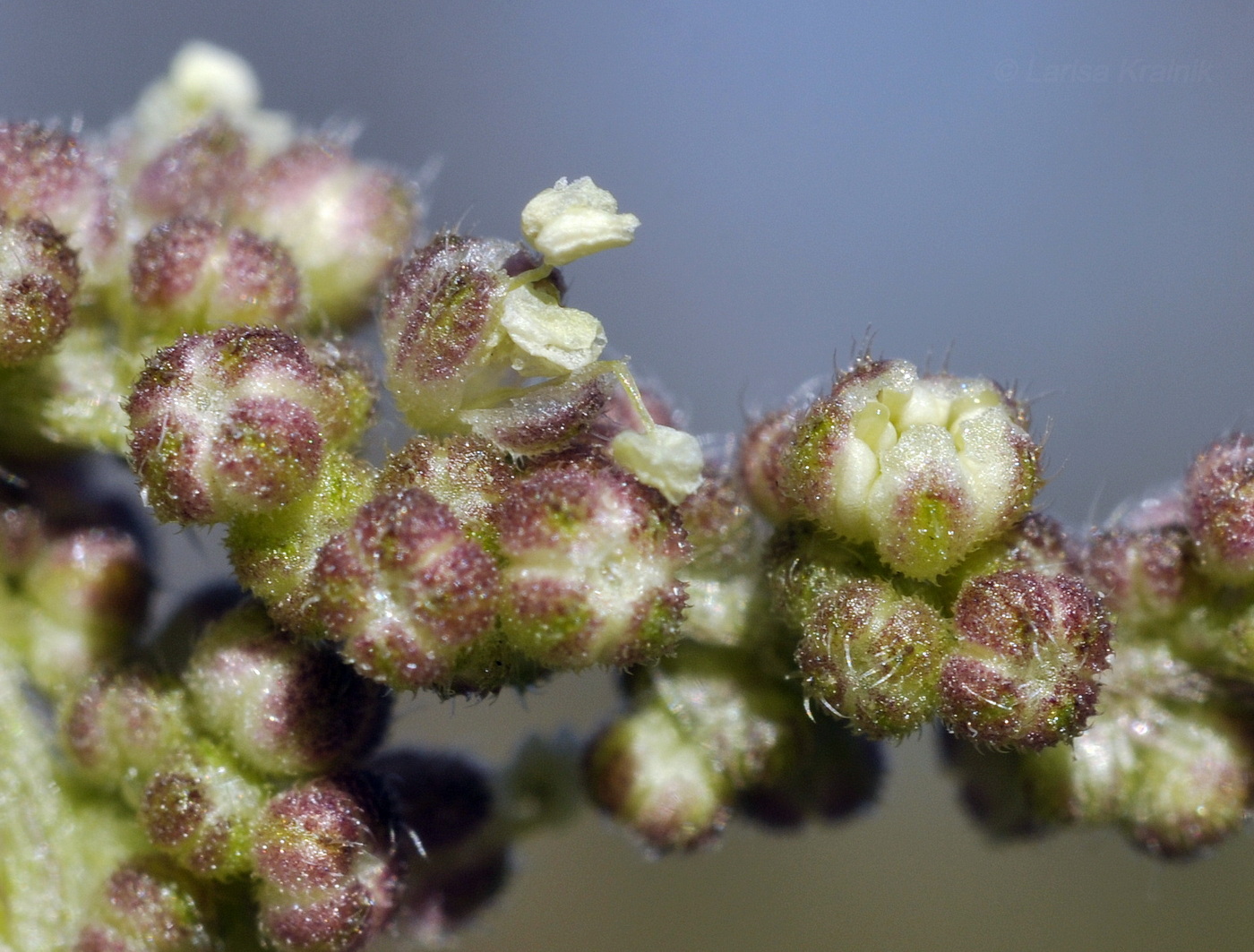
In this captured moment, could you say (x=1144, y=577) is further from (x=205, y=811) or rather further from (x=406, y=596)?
(x=205, y=811)

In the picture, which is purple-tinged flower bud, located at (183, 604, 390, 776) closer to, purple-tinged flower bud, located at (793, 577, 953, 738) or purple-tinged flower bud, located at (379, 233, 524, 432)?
purple-tinged flower bud, located at (379, 233, 524, 432)

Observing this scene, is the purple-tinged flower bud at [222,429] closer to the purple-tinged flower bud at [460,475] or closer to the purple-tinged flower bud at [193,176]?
the purple-tinged flower bud at [460,475]

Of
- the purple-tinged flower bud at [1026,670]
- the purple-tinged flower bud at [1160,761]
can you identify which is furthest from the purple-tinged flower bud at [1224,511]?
the purple-tinged flower bud at [1026,670]

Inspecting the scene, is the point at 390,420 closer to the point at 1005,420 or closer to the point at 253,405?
the point at 253,405

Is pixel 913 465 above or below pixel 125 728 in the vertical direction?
above

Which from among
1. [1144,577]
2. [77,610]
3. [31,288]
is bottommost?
[77,610]

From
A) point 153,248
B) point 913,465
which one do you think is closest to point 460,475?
point 913,465

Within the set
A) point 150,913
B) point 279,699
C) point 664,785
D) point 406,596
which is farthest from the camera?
point 664,785
